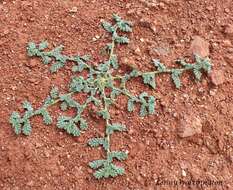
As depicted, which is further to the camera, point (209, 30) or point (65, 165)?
point (209, 30)

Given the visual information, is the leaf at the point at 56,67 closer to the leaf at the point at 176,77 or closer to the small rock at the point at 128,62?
the small rock at the point at 128,62

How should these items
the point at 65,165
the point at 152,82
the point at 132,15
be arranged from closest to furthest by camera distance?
1. the point at 65,165
2. the point at 152,82
3. the point at 132,15

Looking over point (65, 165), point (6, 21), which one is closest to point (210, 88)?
point (65, 165)

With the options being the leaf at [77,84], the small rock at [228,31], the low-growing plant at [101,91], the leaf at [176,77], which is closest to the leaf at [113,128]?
the low-growing plant at [101,91]

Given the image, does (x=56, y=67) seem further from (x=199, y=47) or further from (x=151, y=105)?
(x=199, y=47)

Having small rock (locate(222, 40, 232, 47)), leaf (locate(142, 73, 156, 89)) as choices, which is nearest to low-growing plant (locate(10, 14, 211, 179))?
leaf (locate(142, 73, 156, 89))

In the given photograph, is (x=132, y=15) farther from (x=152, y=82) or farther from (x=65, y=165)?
(x=65, y=165)

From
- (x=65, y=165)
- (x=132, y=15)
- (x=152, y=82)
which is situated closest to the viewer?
(x=65, y=165)
